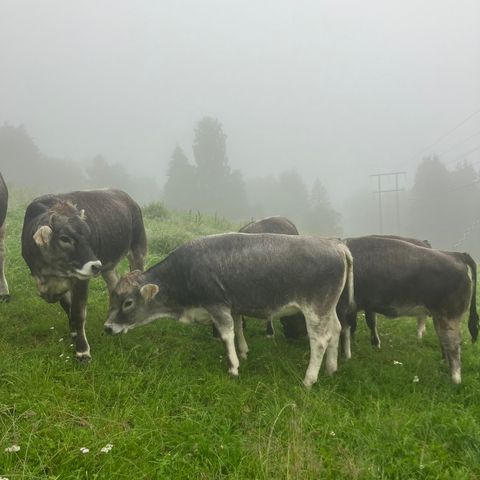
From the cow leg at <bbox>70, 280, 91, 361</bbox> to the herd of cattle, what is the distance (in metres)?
0.02

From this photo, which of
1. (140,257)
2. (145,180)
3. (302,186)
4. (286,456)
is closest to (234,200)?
(302,186)

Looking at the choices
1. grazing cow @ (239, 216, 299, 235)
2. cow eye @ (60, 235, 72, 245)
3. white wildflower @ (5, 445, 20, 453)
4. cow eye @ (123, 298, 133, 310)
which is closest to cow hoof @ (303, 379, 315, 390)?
cow eye @ (123, 298, 133, 310)

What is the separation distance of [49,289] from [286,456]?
457 cm

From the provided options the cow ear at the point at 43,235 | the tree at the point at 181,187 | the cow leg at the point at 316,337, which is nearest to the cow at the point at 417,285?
the cow leg at the point at 316,337

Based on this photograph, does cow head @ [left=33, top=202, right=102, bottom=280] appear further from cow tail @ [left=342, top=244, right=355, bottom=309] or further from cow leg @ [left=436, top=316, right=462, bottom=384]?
cow leg @ [left=436, top=316, right=462, bottom=384]

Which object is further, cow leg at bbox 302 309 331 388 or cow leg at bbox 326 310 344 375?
cow leg at bbox 326 310 344 375

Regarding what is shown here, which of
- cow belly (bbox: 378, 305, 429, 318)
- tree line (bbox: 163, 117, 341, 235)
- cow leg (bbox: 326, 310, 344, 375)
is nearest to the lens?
cow leg (bbox: 326, 310, 344, 375)

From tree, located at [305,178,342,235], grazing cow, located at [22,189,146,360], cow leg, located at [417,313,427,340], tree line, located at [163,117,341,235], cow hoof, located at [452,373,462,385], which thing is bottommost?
tree, located at [305,178,342,235]

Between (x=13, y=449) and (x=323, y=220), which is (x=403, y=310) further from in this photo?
(x=323, y=220)

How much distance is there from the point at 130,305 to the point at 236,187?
79507 millimetres

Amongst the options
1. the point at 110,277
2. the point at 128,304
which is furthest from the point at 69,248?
the point at 110,277

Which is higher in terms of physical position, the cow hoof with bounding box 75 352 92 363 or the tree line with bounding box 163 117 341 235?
the cow hoof with bounding box 75 352 92 363

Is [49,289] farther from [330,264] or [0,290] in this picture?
[330,264]

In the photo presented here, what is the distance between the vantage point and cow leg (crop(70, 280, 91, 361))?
700 cm
